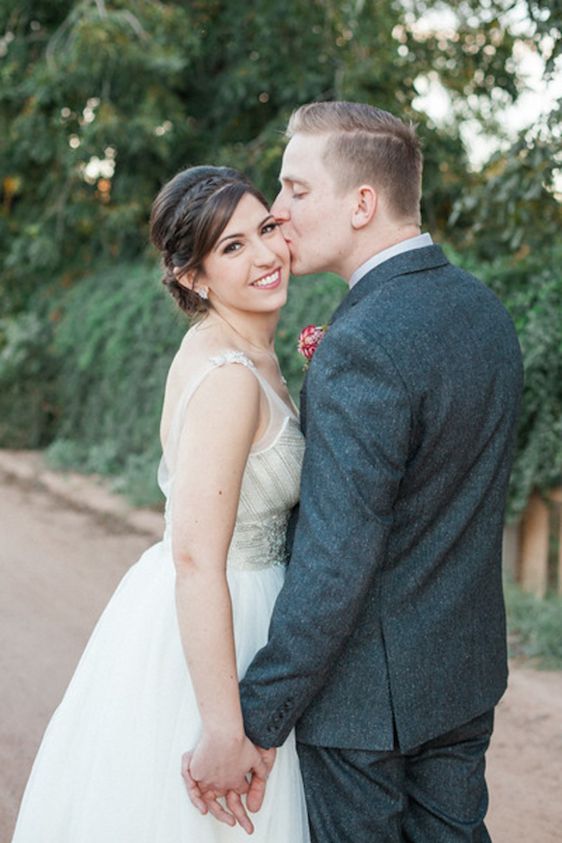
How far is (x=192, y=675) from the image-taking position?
1.95 m

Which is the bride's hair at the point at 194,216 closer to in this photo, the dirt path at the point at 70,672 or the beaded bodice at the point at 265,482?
the beaded bodice at the point at 265,482

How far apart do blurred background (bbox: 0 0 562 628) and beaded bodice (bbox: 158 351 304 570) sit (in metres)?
4.52

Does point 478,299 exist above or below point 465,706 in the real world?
above

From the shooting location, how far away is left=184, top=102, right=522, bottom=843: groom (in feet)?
5.79

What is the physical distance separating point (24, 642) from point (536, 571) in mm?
2873

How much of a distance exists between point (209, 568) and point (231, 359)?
1.39ft

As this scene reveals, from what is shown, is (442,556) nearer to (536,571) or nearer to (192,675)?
(192,675)

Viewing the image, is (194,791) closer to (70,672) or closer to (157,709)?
(157,709)

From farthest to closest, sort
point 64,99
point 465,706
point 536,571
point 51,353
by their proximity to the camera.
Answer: point 51,353
point 64,99
point 536,571
point 465,706

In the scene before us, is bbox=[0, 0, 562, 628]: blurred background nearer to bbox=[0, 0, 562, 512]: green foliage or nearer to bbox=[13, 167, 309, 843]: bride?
bbox=[0, 0, 562, 512]: green foliage

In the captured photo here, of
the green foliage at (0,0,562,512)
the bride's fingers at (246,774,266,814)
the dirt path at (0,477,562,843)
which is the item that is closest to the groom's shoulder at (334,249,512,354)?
the bride's fingers at (246,774,266,814)

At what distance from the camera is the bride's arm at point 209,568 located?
191 centimetres

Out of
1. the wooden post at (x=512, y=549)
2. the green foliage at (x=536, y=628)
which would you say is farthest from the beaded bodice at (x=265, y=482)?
the wooden post at (x=512, y=549)

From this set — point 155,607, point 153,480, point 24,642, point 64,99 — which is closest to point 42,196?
point 64,99
